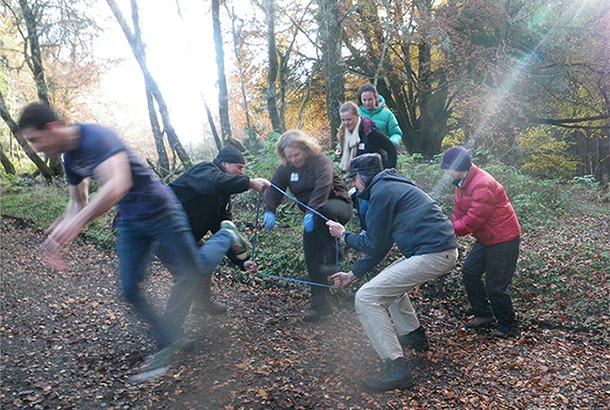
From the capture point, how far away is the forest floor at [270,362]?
10.7ft

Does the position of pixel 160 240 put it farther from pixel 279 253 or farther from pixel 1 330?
pixel 279 253

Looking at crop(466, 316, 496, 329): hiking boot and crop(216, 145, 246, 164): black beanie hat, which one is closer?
crop(216, 145, 246, 164): black beanie hat

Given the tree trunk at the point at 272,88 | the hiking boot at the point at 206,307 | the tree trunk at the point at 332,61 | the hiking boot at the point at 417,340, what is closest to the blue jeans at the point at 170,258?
the hiking boot at the point at 206,307

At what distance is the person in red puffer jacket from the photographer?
164 inches

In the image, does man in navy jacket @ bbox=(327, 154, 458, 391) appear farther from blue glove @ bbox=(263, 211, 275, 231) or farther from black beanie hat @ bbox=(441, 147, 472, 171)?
blue glove @ bbox=(263, 211, 275, 231)

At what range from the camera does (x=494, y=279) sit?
427cm

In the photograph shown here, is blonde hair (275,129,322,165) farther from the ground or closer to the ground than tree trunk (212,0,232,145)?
closer to the ground

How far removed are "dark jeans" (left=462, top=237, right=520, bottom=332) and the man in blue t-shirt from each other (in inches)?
105

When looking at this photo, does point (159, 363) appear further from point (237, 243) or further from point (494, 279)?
point (494, 279)

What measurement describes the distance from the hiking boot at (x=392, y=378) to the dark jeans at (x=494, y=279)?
1.46 metres

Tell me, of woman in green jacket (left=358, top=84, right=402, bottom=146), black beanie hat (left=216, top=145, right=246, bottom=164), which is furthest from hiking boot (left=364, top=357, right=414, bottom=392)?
woman in green jacket (left=358, top=84, right=402, bottom=146)

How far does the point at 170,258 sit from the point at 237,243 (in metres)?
0.67

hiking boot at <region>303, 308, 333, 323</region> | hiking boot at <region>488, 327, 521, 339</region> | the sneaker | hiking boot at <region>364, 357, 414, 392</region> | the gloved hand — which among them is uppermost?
the gloved hand

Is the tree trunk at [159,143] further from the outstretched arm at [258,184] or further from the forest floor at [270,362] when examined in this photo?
the outstretched arm at [258,184]
